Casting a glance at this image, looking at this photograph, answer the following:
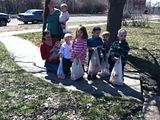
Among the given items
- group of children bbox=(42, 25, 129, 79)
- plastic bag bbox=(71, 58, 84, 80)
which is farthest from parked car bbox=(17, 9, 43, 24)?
plastic bag bbox=(71, 58, 84, 80)

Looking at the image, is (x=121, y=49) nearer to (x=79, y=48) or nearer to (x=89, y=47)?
(x=89, y=47)

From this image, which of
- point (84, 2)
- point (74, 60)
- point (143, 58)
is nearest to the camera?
point (74, 60)

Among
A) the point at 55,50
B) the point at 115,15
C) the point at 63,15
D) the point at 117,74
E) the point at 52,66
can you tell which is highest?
the point at 63,15

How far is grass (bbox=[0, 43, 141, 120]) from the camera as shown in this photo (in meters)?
6.33

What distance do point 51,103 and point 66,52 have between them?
2188 millimetres

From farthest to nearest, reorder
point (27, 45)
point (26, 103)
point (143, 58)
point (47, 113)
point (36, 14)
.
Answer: point (36, 14) < point (27, 45) < point (143, 58) < point (26, 103) < point (47, 113)

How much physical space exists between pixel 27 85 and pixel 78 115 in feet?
6.53

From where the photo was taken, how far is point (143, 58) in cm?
1252

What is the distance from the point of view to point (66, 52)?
8.84 metres

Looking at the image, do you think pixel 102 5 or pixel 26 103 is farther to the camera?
pixel 102 5

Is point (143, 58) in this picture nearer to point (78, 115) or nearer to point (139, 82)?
point (139, 82)

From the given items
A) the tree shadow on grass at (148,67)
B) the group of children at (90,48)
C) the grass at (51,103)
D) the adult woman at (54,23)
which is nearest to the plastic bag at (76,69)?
the group of children at (90,48)

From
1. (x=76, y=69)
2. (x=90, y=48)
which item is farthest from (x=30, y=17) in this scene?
(x=76, y=69)

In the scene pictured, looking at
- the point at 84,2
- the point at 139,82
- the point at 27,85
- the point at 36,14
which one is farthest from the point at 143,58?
the point at 84,2
